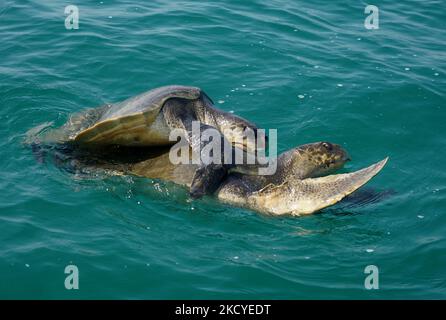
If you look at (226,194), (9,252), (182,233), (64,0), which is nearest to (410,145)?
(226,194)

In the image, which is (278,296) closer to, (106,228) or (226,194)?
(226,194)

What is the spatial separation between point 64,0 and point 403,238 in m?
9.06

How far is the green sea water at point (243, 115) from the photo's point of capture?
6070 mm

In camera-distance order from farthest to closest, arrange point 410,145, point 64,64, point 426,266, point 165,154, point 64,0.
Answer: point 64,0 → point 64,64 → point 410,145 → point 165,154 → point 426,266

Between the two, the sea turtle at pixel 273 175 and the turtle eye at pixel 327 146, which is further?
the turtle eye at pixel 327 146

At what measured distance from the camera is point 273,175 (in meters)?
7.13

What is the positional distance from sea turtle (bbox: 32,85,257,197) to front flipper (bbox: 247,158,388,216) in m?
0.52

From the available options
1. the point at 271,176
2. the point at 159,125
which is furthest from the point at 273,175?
the point at 159,125

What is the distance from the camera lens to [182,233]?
6.59 metres

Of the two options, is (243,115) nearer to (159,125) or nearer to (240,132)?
(240,132)

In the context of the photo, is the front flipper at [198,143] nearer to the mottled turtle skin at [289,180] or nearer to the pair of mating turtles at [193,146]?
the pair of mating turtles at [193,146]

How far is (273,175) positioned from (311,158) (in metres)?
0.45

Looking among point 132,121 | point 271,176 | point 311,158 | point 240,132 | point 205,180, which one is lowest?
point 205,180

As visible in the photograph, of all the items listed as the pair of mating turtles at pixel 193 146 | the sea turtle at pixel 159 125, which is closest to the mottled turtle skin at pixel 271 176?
the pair of mating turtles at pixel 193 146
